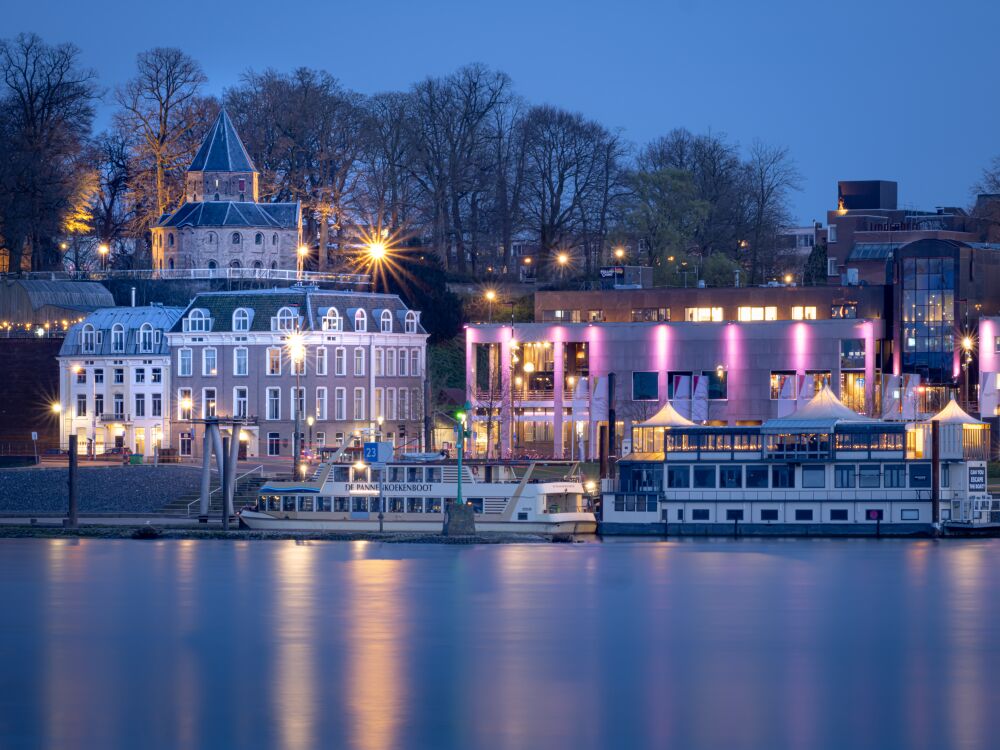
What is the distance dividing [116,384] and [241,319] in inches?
335

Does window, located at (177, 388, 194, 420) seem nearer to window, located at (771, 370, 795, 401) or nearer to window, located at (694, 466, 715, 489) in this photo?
window, located at (771, 370, 795, 401)

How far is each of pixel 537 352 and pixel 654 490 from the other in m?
34.2

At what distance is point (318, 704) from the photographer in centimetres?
4625

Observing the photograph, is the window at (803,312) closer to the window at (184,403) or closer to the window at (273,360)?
the window at (273,360)

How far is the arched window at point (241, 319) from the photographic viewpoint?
107438 millimetres

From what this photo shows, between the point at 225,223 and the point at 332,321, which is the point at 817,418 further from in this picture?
the point at 225,223

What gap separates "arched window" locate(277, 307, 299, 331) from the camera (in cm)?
10681

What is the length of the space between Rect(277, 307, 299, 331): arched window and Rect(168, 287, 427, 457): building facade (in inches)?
2.3

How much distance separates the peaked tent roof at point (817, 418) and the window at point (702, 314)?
909 inches

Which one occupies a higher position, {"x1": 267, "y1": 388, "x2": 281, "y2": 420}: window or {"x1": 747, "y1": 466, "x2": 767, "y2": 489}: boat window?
{"x1": 267, "y1": 388, "x2": 281, "y2": 420}: window

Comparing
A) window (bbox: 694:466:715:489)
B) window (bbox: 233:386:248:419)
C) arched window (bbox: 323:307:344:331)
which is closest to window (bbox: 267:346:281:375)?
window (bbox: 233:386:248:419)

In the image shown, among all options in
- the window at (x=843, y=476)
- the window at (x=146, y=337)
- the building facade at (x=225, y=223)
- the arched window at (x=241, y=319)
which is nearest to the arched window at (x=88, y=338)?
the window at (x=146, y=337)

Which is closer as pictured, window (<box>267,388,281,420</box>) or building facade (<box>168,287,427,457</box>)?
building facade (<box>168,287,427,457</box>)

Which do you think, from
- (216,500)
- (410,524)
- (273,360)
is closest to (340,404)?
(273,360)
